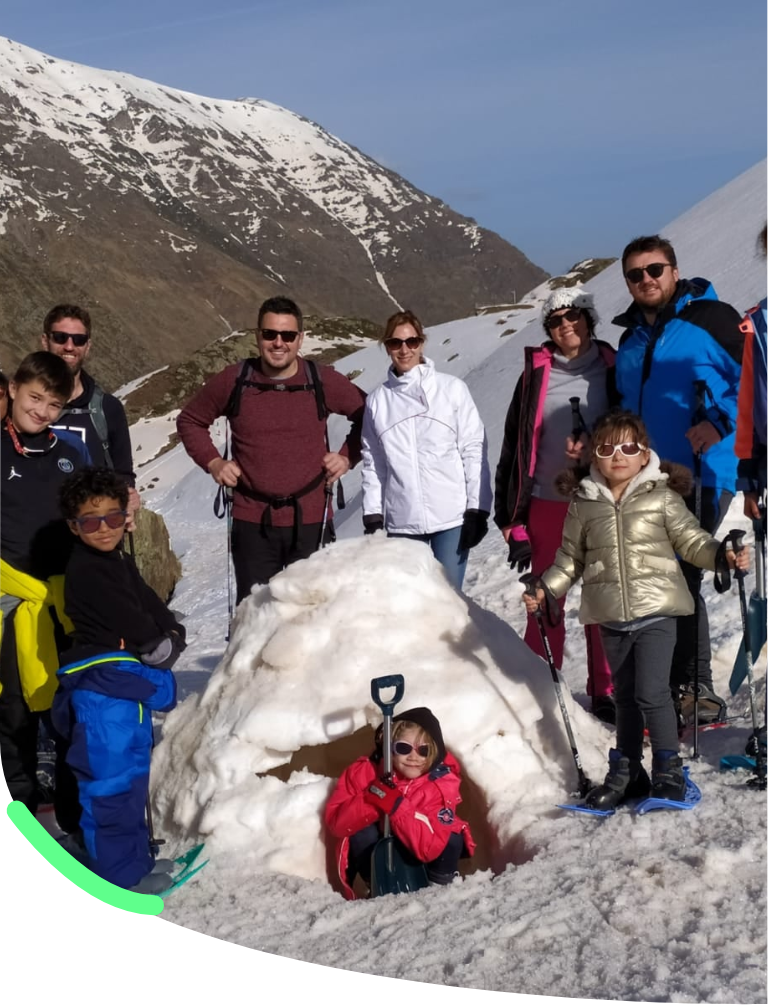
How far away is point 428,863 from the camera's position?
3959 millimetres

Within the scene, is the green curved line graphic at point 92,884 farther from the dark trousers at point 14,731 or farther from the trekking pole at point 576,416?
the trekking pole at point 576,416

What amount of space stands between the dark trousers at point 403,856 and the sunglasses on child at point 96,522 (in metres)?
1.49

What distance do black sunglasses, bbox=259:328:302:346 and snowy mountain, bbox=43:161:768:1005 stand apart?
100 cm

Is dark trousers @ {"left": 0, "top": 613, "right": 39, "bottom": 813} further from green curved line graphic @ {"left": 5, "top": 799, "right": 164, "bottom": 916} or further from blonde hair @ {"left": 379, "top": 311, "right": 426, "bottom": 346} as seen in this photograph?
blonde hair @ {"left": 379, "top": 311, "right": 426, "bottom": 346}

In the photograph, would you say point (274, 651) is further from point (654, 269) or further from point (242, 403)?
point (654, 269)

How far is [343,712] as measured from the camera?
4.30m

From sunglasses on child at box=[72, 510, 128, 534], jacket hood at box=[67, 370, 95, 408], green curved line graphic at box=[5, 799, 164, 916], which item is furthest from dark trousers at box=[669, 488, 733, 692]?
jacket hood at box=[67, 370, 95, 408]

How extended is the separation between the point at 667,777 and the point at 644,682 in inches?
14.0

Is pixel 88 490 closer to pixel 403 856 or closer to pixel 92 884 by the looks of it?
pixel 92 884

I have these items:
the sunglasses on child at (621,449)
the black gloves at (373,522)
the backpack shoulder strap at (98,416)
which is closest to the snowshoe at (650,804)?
the sunglasses on child at (621,449)

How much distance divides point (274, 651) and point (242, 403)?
1.27 metres

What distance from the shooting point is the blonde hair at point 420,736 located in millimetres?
3986

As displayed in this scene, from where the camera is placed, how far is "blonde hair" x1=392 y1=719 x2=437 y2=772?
13.1 feet

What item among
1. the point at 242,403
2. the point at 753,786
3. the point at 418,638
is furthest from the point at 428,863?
the point at 242,403
